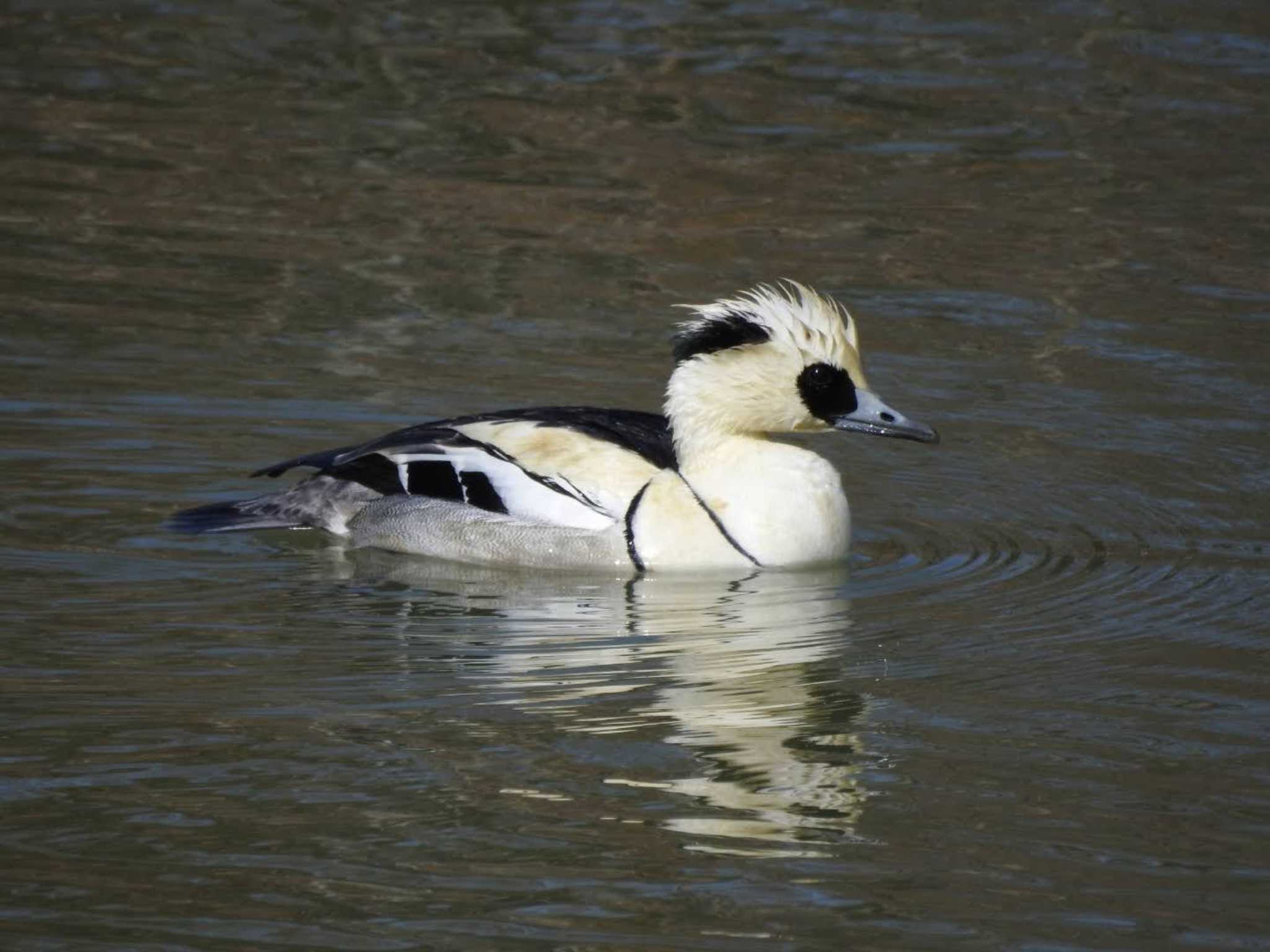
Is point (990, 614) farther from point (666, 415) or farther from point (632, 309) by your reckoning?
point (632, 309)

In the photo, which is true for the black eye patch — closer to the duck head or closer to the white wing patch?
the duck head

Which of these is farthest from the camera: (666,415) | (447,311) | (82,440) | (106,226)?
(106,226)

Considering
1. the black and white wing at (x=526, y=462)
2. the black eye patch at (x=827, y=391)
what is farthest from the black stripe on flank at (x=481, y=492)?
the black eye patch at (x=827, y=391)

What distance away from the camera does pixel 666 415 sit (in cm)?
937

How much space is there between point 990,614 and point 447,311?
4.86m

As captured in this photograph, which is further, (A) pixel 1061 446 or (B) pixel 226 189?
(B) pixel 226 189

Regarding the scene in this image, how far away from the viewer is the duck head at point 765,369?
30.0 ft

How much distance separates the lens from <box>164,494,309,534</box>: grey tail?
9414 mm

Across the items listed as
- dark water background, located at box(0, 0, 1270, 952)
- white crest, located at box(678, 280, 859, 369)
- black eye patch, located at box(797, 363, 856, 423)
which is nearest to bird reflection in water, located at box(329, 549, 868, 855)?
dark water background, located at box(0, 0, 1270, 952)

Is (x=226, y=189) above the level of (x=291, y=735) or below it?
above

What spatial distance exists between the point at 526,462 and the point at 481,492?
8.7 inches

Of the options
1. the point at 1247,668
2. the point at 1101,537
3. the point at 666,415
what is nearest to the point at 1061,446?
the point at 1101,537

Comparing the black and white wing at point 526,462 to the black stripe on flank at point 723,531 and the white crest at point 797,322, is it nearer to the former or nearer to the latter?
the black stripe on flank at point 723,531

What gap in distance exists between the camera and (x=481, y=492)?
930cm
